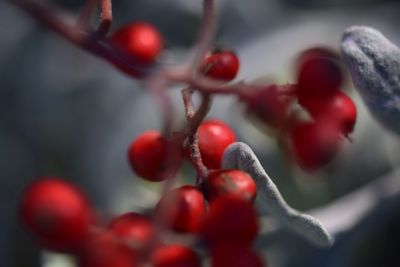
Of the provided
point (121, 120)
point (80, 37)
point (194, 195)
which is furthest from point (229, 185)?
point (121, 120)

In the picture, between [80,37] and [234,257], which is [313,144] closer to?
[234,257]

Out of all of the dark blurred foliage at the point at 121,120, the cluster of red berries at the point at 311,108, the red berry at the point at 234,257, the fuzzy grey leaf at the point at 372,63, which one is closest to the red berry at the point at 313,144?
the cluster of red berries at the point at 311,108

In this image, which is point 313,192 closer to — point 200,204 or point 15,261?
point 15,261

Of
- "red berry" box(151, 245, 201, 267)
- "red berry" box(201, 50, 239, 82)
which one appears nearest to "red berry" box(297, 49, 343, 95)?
"red berry" box(201, 50, 239, 82)

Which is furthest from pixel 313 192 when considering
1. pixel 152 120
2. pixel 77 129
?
pixel 77 129

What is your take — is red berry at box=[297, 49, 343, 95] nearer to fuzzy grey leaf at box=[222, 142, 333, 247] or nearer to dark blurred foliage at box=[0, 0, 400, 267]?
fuzzy grey leaf at box=[222, 142, 333, 247]

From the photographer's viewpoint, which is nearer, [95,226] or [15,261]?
[95,226]

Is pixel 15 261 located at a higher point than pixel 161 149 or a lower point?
lower
